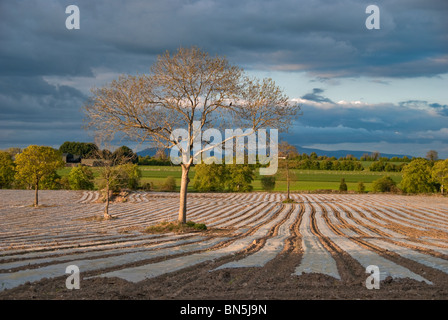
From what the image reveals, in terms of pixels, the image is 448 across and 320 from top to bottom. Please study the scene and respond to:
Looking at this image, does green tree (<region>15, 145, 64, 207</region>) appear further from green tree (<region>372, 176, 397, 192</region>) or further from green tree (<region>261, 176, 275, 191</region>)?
green tree (<region>372, 176, 397, 192</region>)

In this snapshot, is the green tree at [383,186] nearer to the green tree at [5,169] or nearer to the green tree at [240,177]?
the green tree at [240,177]

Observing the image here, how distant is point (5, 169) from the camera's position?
93.2 meters

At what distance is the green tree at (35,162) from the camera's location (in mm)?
52656

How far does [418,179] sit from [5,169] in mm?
102714

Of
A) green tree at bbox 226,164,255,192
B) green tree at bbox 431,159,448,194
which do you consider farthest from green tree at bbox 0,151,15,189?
green tree at bbox 431,159,448,194

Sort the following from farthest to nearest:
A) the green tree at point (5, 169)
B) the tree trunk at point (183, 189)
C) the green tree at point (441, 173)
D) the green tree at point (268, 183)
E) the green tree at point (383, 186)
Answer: the green tree at point (268, 183), the green tree at point (383, 186), the green tree at point (441, 173), the green tree at point (5, 169), the tree trunk at point (183, 189)

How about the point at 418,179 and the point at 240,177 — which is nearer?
the point at 418,179

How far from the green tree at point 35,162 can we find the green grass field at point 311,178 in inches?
2070

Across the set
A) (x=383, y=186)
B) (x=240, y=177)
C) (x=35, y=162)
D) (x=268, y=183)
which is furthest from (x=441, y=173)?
(x=35, y=162)

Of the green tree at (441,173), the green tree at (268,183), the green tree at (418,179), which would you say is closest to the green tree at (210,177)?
the green tree at (268,183)

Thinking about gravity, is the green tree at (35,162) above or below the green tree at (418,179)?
above

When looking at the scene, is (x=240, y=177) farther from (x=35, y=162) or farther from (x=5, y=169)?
(x=35, y=162)

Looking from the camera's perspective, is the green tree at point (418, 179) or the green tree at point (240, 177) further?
the green tree at point (240, 177)

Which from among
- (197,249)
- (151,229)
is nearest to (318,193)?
(151,229)
